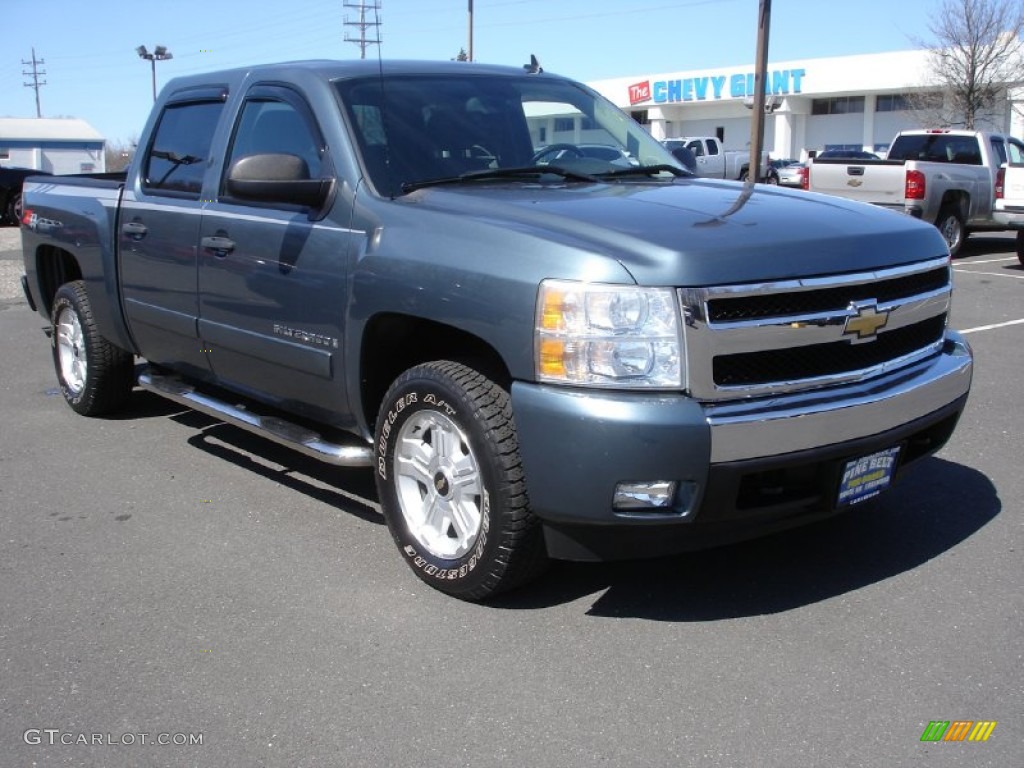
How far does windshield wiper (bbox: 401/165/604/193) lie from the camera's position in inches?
173

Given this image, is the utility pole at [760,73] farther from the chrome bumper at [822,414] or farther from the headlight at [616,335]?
the headlight at [616,335]

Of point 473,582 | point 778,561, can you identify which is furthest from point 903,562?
point 473,582

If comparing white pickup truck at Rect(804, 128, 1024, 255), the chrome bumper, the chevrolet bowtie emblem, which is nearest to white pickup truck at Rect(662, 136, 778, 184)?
white pickup truck at Rect(804, 128, 1024, 255)

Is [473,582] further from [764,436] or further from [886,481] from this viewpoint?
[886,481]

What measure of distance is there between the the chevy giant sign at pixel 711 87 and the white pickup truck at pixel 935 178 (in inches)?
1524

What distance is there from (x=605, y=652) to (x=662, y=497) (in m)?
0.59

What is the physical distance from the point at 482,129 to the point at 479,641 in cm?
231

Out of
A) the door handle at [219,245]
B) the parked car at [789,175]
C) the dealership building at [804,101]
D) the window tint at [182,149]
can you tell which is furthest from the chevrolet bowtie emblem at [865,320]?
the dealership building at [804,101]

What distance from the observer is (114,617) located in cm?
392

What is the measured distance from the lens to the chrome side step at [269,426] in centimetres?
437

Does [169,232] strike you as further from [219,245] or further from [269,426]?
[269,426]

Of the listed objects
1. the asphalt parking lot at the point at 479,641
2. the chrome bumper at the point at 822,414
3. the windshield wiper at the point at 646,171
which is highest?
the windshield wiper at the point at 646,171

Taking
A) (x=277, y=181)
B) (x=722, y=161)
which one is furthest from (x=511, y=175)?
Answer: (x=722, y=161)

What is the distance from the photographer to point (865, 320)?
12.2 ft
